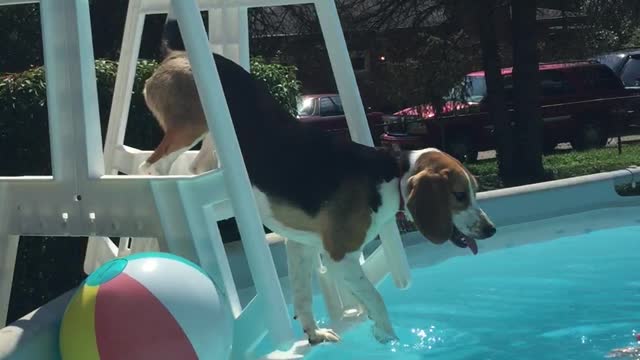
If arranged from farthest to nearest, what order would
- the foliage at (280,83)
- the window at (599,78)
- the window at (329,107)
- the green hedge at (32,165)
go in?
the window at (599,78) < the window at (329,107) < the foliage at (280,83) < the green hedge at (32,165)

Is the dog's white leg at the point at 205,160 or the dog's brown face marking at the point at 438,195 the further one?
the dog's white leg at the point at 205,160

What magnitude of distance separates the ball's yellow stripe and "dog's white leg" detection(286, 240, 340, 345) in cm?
149

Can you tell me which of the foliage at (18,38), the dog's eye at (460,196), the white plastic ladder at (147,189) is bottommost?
the dog's eye at (460,196)

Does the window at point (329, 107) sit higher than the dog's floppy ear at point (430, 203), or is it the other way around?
the window at point (329, 107)

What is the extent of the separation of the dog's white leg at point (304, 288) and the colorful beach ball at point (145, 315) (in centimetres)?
109

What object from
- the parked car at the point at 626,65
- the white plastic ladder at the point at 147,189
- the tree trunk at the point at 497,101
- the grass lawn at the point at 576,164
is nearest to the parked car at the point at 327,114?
the grass lawn at the point at 576,164

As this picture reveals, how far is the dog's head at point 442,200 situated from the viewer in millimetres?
4730

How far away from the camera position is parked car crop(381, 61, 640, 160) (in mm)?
18734

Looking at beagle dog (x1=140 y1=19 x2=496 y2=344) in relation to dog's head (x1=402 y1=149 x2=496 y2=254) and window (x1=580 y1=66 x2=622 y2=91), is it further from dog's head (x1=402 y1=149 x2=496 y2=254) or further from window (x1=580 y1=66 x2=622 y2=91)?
window (x1=580 y1=66 x2=622 y2=91)

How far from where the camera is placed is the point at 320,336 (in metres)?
5.13

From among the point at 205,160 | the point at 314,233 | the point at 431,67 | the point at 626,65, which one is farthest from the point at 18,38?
the point at 626,65

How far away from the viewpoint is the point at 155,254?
13.7ft

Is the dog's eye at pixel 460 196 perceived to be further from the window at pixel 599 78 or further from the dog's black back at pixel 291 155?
the window at pixel 599 78

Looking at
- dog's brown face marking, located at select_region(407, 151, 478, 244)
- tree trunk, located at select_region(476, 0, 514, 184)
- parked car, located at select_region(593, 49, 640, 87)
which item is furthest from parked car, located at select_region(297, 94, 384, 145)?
dog's brown face marking, located at select_region(407, 151, 478, 244)
